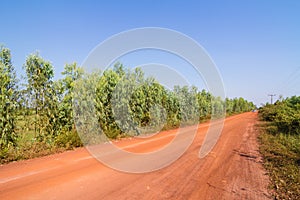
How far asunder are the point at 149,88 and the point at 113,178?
46.6 feet

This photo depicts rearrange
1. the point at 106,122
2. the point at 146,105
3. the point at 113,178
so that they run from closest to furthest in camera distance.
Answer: the point at 113,178, the point at 106,122, the point at 146,105

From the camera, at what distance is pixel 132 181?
5.09 metres

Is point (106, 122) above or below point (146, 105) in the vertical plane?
below

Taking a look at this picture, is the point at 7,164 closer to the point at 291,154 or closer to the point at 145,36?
the point at 145,36

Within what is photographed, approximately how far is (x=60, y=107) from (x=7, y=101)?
277 centimetres

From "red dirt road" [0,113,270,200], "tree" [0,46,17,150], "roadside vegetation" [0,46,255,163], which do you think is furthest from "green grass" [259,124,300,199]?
"tree" [0,46,17,150]

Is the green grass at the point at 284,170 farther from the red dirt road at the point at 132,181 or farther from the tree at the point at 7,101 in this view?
the tree at the point at 7,101

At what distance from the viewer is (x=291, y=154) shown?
7977mm

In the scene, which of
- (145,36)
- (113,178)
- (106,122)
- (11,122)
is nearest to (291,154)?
(113,178)

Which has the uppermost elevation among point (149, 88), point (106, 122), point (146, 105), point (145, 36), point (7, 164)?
point (145, 36)

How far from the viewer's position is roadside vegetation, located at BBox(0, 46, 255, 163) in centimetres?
844

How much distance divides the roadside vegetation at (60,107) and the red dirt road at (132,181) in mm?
2256

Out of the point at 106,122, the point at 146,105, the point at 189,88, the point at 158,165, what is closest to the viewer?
the point at 158,165

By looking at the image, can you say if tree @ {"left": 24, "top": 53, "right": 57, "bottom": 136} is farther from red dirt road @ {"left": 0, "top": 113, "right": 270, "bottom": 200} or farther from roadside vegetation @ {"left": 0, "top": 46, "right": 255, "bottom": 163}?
red dirt road @ {"left": 0, "top": 113, "right": 270, "bottom": 200}
